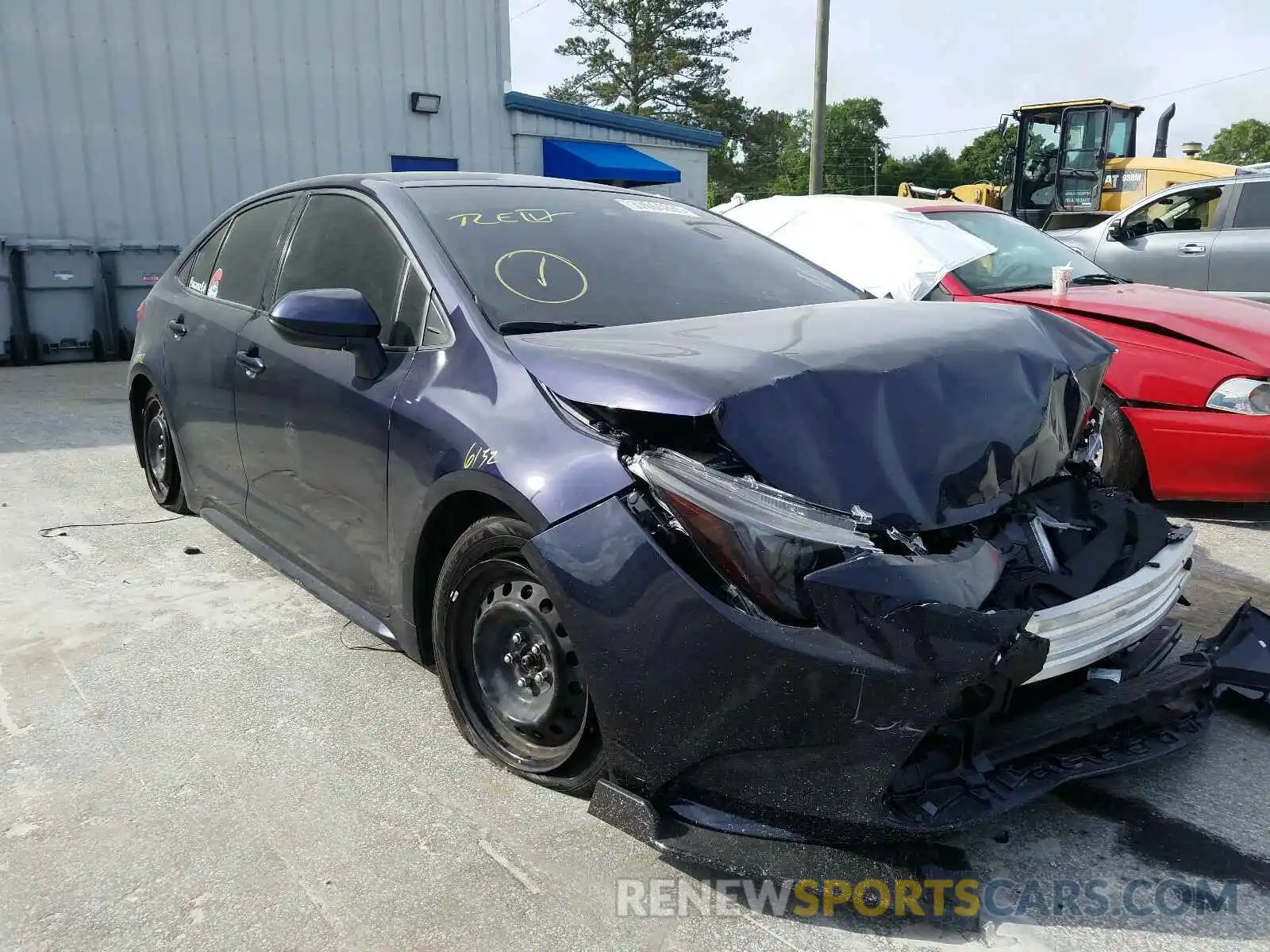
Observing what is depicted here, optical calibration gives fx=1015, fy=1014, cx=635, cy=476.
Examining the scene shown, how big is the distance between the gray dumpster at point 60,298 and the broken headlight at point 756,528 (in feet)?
36.7

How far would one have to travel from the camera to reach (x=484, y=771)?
2.62m

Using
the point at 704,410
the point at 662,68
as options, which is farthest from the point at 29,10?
the point at 662,68

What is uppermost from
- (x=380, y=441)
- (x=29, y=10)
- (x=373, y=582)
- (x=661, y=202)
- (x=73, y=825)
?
(x=29, y=10)

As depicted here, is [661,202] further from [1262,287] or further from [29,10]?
[29,10]

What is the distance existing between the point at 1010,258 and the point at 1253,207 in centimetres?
440

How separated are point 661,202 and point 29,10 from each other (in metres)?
11.1

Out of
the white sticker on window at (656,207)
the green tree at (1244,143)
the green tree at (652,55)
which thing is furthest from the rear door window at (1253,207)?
the green tree at (1244,143)

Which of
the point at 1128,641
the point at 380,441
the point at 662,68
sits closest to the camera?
the point at 1128,641

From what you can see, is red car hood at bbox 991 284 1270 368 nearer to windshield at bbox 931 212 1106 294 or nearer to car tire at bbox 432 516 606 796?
windshield at bbox 931 212 1106 294

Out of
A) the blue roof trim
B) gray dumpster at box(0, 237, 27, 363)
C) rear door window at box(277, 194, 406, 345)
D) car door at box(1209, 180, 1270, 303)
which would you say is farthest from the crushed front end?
the blue roof trim

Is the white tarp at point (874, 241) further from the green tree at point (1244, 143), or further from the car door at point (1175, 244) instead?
the green tree at point (1244, 143)

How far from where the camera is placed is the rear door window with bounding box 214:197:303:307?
12.3 ft

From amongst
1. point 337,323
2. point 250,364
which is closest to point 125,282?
point 250,364

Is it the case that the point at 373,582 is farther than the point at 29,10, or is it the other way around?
the point at 29,10
